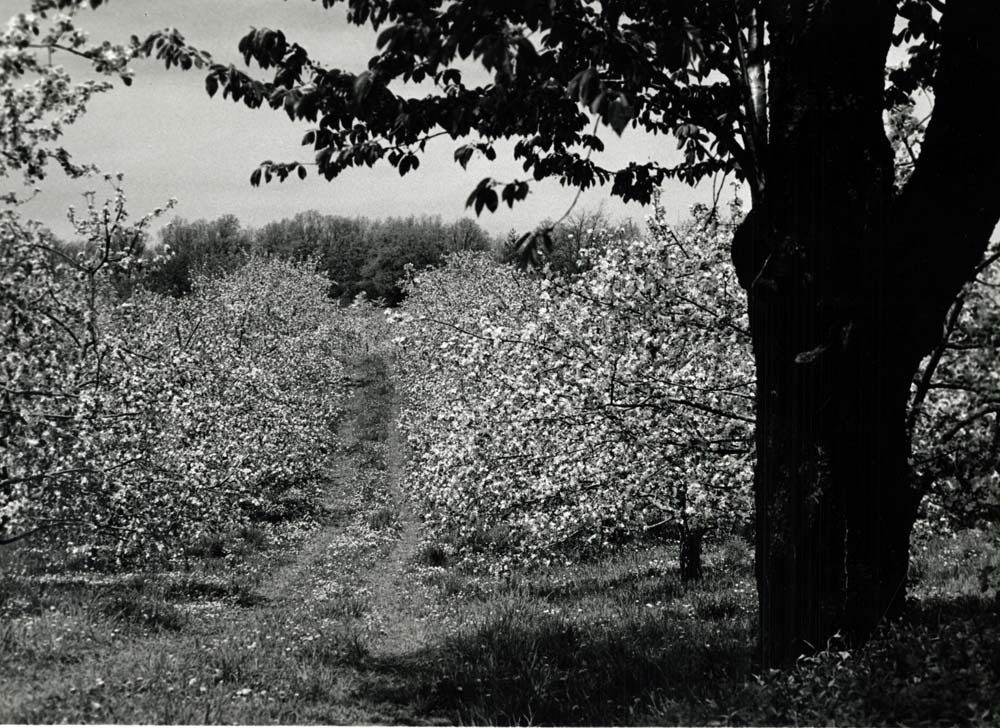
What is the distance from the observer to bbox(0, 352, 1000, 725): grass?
545 cm

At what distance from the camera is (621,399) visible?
33.2 ft

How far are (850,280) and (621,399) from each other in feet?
14.3

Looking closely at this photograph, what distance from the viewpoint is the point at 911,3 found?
24.5 ft

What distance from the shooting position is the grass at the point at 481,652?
545 centimetres

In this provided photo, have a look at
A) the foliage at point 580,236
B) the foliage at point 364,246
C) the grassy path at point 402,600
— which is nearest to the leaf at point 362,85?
the foliage at point 580,236

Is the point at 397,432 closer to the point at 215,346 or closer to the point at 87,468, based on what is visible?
the point at 215,346

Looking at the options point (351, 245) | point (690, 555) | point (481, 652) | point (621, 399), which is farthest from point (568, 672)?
point (351, 245)

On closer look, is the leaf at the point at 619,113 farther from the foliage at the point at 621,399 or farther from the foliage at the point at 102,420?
the foliage at the point at 102,420

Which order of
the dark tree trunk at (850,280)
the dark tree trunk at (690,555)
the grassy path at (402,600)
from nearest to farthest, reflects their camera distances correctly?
the dark tree trunk at (850,280) < the grassy path at (402,600) < the dark tree trunk at (690,555)

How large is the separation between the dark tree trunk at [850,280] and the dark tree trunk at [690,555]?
612cm

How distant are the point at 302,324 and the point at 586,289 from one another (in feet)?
131

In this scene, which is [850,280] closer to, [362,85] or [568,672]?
[362,85]

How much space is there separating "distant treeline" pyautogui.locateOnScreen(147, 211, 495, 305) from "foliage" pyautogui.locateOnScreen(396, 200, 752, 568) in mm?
53548

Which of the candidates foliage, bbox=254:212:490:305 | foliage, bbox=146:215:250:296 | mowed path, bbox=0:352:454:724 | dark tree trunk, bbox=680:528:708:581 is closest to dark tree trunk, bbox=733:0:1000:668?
mowed path, bbox=0:352:454:724
